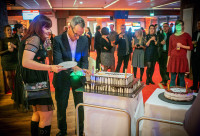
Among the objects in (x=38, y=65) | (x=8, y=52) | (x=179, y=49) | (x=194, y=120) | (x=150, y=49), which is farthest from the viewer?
(x=150, y=49)

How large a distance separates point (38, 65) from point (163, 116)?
1.29 m

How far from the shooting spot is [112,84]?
186cm

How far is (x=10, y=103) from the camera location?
3.89 metres

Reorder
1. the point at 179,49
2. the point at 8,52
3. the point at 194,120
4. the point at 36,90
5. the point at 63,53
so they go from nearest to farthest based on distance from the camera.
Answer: the point at 194,120, the point at 36,90, the point at 63,53, the point at 179,49, the point at 8,52

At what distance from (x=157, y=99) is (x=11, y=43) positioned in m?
3.40

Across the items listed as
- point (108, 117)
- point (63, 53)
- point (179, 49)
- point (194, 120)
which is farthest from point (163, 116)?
point (179, 49)

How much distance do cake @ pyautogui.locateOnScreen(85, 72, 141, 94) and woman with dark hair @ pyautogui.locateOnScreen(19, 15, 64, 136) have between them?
44 centimetres

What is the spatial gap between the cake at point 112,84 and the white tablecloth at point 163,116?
25cm

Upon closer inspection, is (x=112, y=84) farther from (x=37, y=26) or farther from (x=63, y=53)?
(x=37, y=26)

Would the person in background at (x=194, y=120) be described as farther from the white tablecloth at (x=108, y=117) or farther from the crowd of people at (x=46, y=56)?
the crowd of people at (x=46, y=56)

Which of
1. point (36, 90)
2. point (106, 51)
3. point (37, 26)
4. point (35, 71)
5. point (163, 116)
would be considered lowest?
point (163, 116)

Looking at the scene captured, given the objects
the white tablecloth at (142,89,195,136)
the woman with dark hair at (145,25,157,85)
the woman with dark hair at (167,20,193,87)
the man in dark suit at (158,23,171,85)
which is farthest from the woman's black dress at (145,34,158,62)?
the white tablecloth at (142,89,195,136)

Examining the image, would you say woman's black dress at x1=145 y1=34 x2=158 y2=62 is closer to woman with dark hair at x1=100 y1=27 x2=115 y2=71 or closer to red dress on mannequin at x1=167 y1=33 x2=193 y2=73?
woman with dark hair at x1=100 y1=27 x2=115 y2=71

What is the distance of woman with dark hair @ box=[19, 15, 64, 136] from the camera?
1.56 m
